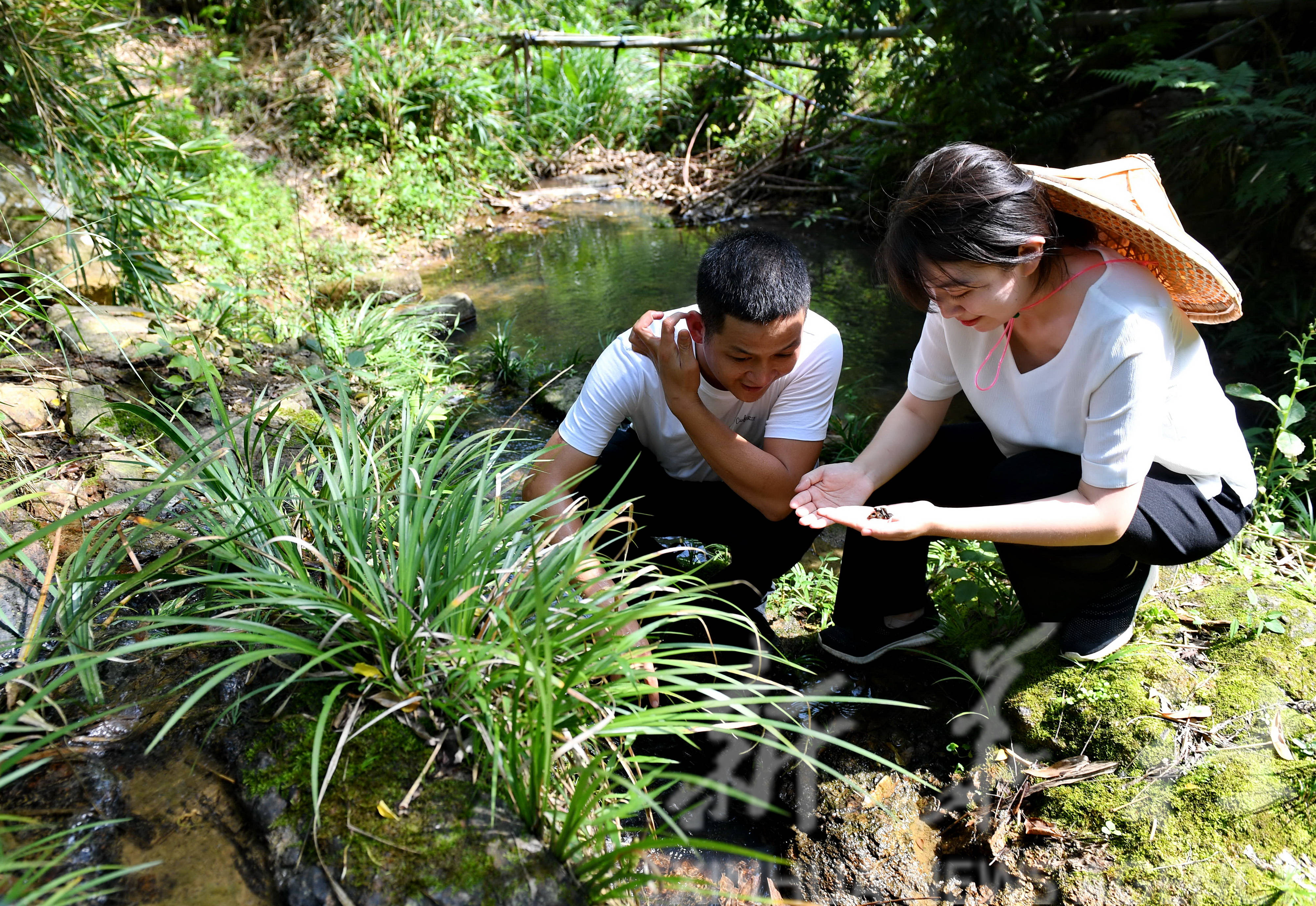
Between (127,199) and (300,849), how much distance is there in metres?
2.88

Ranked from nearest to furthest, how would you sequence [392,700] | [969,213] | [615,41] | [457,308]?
1. [392,700]
2. [969,213]
3. [457,308]
4. [615,41]

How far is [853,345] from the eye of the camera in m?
4.20

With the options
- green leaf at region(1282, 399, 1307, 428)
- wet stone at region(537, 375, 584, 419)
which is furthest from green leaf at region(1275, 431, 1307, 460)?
wet stone at region(537, 375, 584, 419)

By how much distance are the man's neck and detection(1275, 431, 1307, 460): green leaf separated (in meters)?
1.51

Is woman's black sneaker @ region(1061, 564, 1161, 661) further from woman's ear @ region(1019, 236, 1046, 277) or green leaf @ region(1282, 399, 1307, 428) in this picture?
woman's ear @ region(1019, 236, 1046, 277)

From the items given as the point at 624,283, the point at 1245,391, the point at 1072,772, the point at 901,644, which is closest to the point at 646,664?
the point at 901,644

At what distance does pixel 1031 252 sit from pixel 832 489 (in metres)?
0.69

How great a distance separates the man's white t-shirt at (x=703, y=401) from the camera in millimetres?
2096

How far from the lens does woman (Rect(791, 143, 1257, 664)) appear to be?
1560mm

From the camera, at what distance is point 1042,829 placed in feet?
5.61

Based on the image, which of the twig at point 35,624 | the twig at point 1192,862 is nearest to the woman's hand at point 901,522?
the twig at point 1192,862

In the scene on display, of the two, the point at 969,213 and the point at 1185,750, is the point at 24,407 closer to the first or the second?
the point at 969,213

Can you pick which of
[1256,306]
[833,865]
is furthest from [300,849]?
[1256,306]

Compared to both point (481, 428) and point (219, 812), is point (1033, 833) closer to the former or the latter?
point (219, 812)
